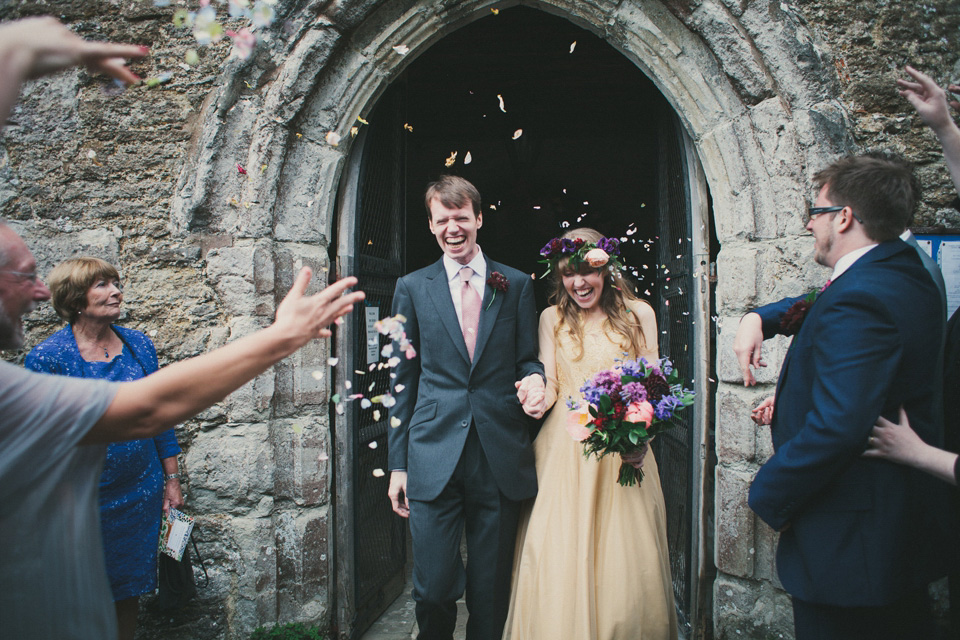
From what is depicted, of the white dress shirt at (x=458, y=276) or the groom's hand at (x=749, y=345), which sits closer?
the groom's hand at (x=749, y=345)

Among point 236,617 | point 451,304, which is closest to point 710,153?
point 451,304

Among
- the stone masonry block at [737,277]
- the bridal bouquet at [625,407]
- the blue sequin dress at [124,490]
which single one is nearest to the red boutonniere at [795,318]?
the bridal bouquet at [625,407]

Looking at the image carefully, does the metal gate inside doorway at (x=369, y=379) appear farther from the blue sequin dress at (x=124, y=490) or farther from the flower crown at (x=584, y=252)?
the flower crown at (x=584, y=252)

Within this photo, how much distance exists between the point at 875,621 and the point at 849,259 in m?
1.19

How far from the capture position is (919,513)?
1.74m

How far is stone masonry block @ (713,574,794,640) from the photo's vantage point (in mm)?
2713

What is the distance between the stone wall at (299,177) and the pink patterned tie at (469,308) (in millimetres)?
963

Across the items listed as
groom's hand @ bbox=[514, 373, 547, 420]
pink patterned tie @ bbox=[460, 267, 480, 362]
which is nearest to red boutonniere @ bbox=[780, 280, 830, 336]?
groom's hand @ bbox=[514, 373, 547, 420]

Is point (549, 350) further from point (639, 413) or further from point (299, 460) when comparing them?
point (299, 460)

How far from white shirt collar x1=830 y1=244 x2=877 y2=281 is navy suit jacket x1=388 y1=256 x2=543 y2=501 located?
133 centimetres

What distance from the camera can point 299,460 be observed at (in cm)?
304

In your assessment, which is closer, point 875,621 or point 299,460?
point 875,621

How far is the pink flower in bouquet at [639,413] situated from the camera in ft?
7.22

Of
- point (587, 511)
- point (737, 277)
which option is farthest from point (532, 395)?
point (737, 277)
